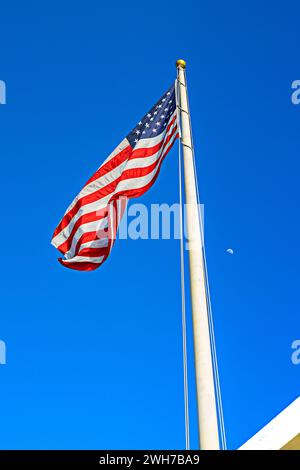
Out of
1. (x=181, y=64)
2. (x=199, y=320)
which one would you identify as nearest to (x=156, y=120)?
(x=181, y=64)

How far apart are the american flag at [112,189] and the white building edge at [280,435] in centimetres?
372

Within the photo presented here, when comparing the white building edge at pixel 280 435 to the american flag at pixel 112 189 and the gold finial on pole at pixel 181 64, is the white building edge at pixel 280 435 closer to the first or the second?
the american flag at pixel 112 189

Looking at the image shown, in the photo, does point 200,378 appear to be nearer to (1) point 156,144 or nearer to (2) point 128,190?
(2) point 128,190

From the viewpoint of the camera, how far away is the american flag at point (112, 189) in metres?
7.62

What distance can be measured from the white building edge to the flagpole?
3.33 feet

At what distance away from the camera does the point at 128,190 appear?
7.81 metres

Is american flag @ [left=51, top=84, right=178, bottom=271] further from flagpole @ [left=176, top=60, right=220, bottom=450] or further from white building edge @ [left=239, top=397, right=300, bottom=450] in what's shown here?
white building edge @ [left=239, top=397, right=300, bottom=450]

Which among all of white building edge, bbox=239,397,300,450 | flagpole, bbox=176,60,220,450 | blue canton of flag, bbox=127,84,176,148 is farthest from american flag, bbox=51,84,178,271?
white building edge, bbox=239,397,300,450

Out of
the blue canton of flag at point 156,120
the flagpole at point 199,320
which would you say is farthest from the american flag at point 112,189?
the flagpole at point 199,320

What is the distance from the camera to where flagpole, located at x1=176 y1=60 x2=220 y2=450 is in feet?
17.4

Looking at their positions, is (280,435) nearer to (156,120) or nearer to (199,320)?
(199,320)
